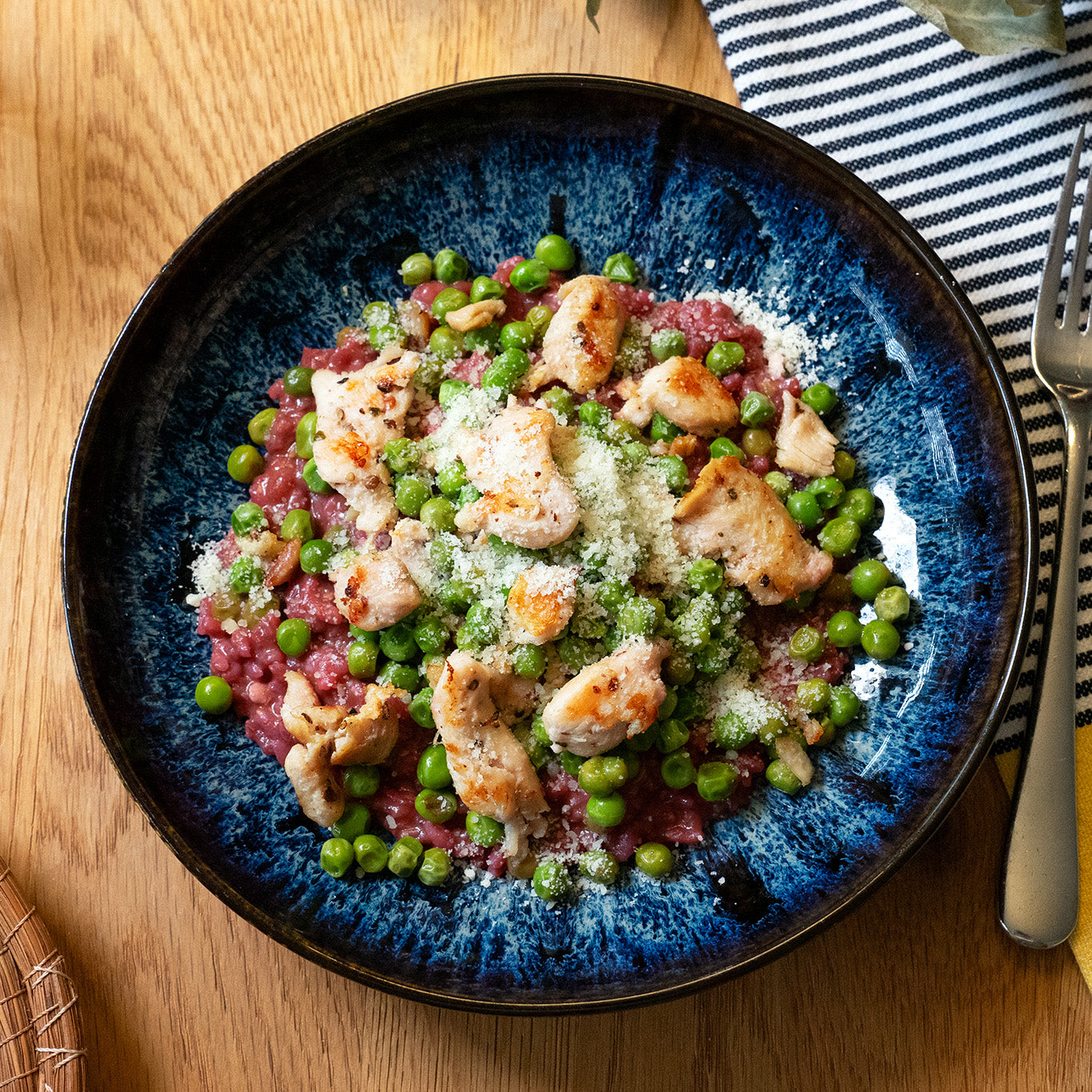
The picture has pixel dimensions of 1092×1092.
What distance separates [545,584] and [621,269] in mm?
1537

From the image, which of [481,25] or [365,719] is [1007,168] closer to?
[481,25]

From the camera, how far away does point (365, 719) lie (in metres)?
3.46

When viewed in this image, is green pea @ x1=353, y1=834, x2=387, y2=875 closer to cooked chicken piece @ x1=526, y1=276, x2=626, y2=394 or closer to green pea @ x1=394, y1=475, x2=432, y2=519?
green pea @ x1=394, y1=475, x2=432, y2=519

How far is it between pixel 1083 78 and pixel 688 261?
2003 millimetres

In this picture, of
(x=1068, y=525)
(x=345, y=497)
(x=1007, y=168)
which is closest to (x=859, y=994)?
(x=1068, y=525)

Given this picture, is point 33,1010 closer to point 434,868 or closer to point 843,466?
point 434,868

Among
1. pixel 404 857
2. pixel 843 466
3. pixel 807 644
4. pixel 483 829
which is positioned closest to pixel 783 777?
pixel 807 644

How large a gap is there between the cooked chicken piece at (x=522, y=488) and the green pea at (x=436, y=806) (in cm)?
108

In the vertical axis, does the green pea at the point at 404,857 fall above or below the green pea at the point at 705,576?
below

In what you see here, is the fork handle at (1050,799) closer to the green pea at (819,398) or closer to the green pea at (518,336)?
the green pea at (819,398)

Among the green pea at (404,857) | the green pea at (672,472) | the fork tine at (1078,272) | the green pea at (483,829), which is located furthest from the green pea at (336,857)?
the fork tine at (1078,272)

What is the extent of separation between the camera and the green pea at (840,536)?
3.68m

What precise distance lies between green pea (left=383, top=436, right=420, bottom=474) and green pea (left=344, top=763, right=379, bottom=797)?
120 cm

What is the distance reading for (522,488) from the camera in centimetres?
328
